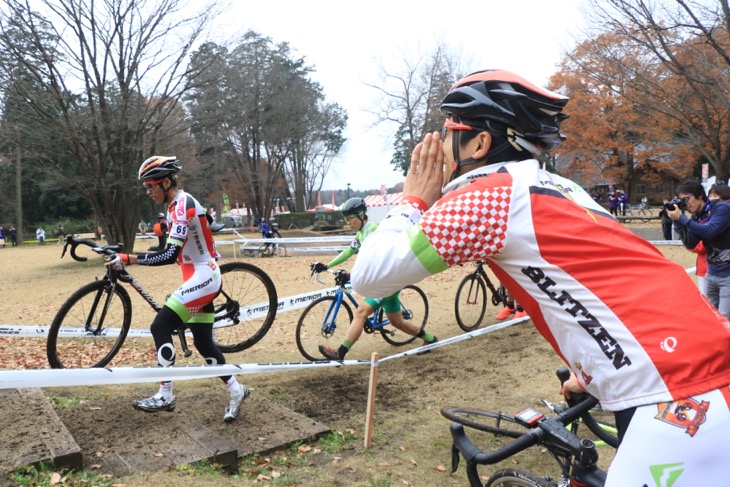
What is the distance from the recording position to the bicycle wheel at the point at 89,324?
5301 millimetres

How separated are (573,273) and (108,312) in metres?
5.60

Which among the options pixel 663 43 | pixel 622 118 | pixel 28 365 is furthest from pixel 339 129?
pixel 28 365

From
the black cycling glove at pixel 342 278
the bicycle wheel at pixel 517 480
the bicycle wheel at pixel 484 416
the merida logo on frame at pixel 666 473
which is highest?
the merida logo on frame at pixel 666 473

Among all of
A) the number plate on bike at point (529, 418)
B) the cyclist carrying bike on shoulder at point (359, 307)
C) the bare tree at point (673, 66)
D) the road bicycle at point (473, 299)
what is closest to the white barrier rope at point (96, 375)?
the number plate on bike at point (529, 418)

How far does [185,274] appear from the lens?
16.5ft

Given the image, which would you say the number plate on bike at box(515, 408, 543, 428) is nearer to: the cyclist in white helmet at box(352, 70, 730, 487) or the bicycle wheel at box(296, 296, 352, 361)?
the cyclist in white helmet at box(352, 70, 730, 487)

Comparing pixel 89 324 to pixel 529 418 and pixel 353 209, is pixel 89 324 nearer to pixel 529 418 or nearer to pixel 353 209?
pixel 353 209

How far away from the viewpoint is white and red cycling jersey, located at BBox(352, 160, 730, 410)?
1.35m

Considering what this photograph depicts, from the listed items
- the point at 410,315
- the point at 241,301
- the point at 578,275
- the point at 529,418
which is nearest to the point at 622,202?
the point at 410,315

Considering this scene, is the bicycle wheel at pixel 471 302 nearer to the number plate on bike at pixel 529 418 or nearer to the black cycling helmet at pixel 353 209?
the black cycling helmet at pixel 353 209

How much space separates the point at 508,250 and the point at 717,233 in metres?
5.88

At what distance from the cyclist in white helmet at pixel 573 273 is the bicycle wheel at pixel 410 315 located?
5989 millimetres

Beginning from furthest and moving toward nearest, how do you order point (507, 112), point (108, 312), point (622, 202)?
point (622, 202) < point (108, 312) < point (507, 112)

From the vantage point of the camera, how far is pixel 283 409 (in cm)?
486
